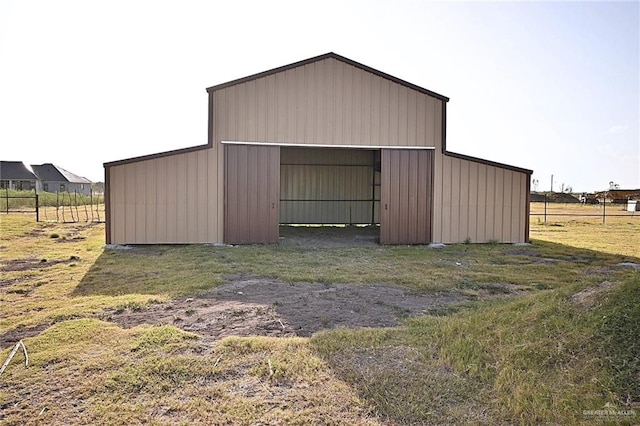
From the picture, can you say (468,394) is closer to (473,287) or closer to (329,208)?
(473,287)

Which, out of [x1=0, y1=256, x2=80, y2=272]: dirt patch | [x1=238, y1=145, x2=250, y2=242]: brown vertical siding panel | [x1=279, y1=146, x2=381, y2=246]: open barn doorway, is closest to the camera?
[x1=0, y1=256, x2=80, y2=272]: dirt patch

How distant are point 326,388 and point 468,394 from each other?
94cm

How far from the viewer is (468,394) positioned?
9.81ft

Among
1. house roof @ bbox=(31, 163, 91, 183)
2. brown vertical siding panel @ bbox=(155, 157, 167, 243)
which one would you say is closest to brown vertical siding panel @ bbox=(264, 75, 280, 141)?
brown vertical siding panel @ bbox=(155, 157, 167, 243)

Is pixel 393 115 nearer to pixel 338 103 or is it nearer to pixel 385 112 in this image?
pixel 385 112

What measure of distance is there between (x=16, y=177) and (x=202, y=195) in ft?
151

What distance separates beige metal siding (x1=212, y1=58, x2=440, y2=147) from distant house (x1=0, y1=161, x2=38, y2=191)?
148 ft

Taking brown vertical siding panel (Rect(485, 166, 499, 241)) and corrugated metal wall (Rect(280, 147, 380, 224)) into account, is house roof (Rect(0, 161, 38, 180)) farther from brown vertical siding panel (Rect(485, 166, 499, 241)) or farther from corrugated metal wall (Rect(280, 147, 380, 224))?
brown vertical siding panel (Rect(485, 166, 499, 241))

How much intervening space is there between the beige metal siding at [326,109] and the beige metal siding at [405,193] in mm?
395

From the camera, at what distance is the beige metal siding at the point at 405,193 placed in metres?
11.2

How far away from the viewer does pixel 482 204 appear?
11484mm

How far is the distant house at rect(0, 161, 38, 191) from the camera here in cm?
4583

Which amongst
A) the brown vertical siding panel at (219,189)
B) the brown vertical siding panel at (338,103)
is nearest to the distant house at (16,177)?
the brown vertical siding panel at (219,189)

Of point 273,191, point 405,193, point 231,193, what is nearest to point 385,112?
point 405,193
